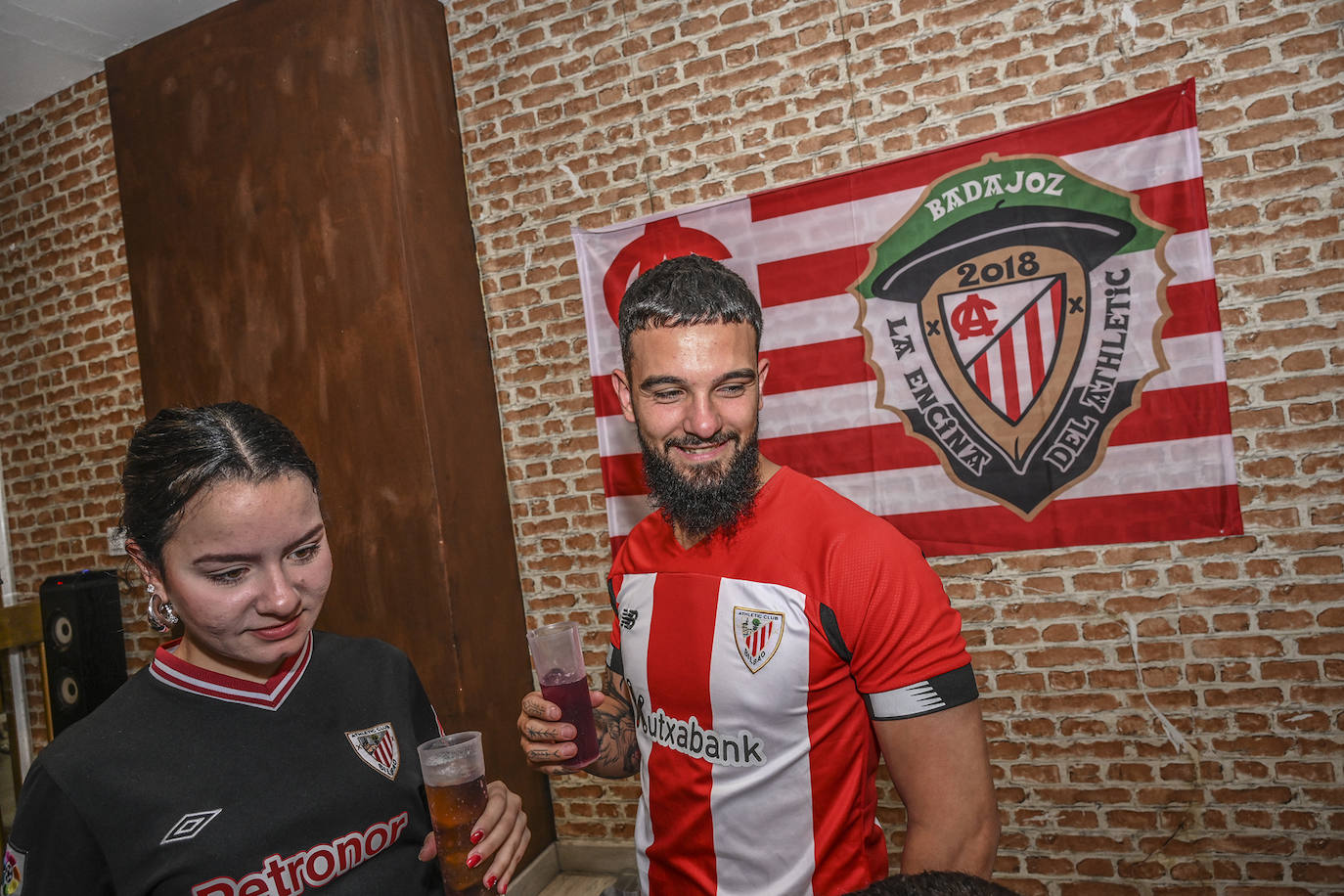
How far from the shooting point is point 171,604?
1.28 m

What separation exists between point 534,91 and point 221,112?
1310mm

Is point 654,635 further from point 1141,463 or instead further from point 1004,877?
point 1004,877

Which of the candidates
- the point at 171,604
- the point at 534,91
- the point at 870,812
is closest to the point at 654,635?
the point at 870,812

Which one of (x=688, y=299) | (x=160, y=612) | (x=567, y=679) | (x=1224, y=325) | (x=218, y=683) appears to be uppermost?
(x=688, y=299)

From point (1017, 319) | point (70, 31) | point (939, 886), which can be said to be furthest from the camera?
point (70, 31)

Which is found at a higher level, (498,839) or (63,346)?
(63,346)

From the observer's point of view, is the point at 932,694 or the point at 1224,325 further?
the point at 1224,325

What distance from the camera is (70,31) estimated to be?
3.49m

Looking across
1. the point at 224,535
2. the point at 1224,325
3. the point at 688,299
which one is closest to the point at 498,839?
the point at 224,535

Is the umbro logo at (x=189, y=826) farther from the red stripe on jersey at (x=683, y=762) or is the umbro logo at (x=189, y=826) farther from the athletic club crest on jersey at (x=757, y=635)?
the athletic club crest on jersey at (x=757, y=635)

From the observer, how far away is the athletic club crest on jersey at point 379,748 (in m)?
1.38

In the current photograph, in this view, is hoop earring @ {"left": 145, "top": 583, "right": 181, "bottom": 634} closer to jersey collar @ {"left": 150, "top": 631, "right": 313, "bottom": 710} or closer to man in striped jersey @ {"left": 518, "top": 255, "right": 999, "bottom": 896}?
jersey collar @ {"left": 150, "top": 631, "right": 313, "bottom": 710}

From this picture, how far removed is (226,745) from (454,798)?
380mm

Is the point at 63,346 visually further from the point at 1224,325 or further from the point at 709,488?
the point at 1224,325
